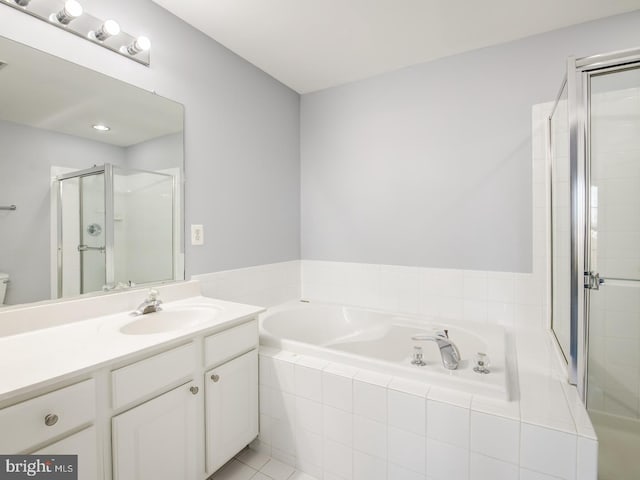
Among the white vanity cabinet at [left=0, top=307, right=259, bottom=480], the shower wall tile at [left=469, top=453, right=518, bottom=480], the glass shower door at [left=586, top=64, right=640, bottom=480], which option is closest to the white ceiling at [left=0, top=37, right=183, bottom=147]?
the white vanity cabinet at [left=0, top=307, right=259, bottom=480]

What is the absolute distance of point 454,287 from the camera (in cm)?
222

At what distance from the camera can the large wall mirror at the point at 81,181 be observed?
123 cm

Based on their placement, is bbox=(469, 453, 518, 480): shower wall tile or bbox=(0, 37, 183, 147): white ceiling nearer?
bbox=(469, 453, 518, 480): shower wall tile

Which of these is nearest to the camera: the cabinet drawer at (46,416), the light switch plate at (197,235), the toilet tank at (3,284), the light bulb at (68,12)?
the cabinet drawer at (46,416)

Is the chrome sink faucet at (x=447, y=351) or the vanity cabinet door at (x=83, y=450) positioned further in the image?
the chrome sink faucet at (x=447, y=351)

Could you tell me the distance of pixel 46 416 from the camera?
868 mm

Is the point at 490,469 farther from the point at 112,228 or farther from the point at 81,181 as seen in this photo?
the point at 81,181

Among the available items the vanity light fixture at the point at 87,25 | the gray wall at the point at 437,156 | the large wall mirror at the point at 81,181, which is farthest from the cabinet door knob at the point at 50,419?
the gray wall at the point at 437,156

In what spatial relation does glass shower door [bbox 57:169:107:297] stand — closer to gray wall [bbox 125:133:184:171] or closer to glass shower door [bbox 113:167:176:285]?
glass shower door [bbox 113:167:176:285]

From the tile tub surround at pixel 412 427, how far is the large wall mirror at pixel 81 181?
908mm

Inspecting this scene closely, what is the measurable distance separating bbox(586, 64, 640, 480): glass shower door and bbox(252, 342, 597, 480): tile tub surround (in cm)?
49

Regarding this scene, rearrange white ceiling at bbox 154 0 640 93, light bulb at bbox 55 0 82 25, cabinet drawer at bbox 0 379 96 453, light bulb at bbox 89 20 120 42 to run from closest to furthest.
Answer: cabinet drawer at bbox 0 379 96 453 < light bulb at bbox 55 0 82 25 < light bulb at bbox 89 20 120 42 < white ceiling at bbox 154 0 640 93

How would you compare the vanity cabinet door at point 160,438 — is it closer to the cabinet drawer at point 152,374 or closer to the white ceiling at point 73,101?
the cabinet drawer at point 152,374

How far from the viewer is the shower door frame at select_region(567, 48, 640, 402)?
50.6 inches
